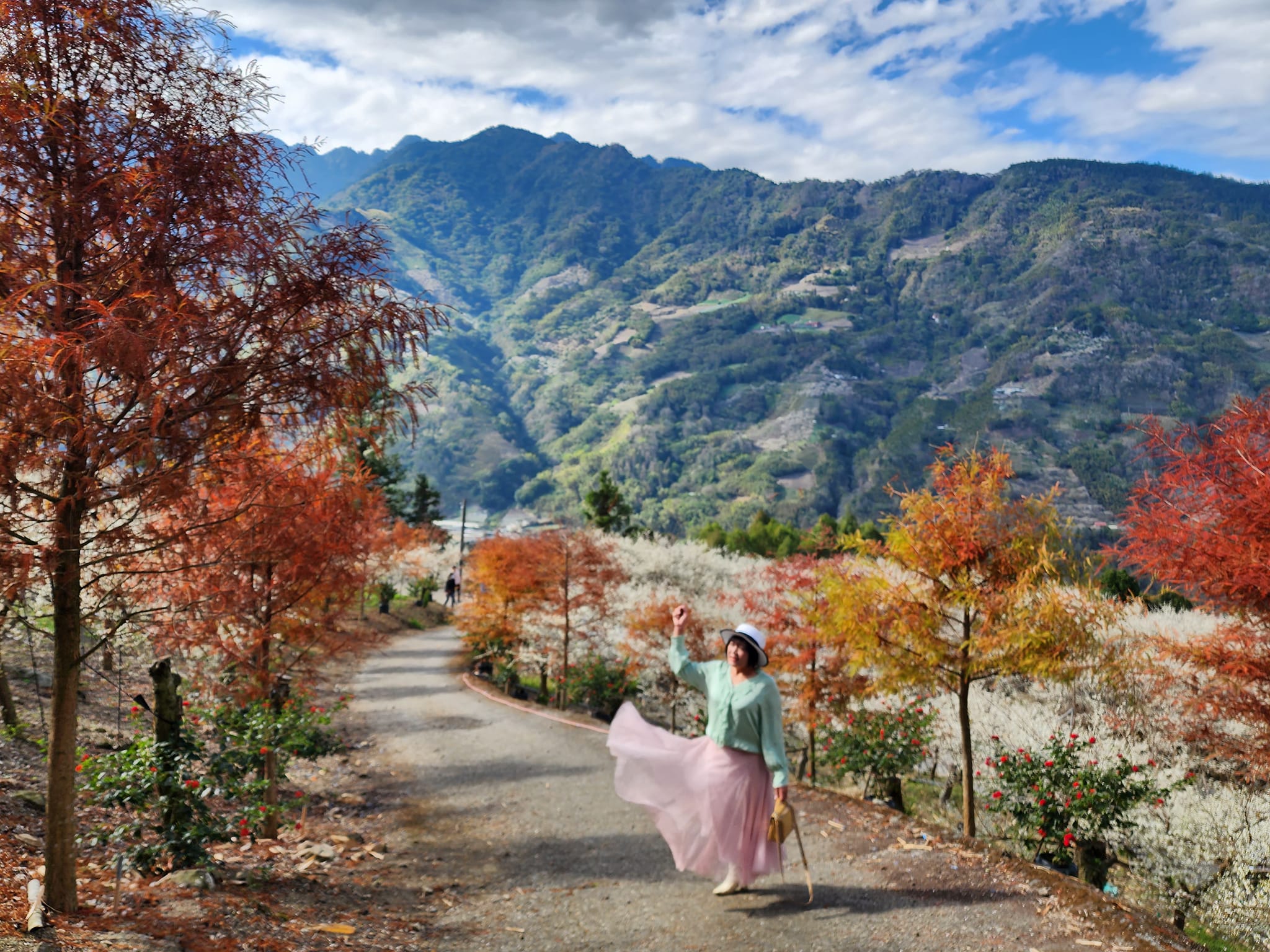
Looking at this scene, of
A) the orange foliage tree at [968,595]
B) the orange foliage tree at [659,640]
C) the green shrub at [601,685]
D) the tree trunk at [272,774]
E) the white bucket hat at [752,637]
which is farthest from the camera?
the green shrub at [601,685]

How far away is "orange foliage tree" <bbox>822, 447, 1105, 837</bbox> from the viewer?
6.95m

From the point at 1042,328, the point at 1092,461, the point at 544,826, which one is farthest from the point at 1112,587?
the point at 1042,328

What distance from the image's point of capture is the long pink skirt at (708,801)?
4.60 meters

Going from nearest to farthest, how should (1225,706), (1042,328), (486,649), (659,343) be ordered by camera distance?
(1225,706), (486,649), (1042,328), (659,343)

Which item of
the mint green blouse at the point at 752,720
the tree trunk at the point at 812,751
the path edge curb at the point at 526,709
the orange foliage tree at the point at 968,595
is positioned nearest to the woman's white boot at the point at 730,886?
Result: the mint green blouse at the point at 752,720

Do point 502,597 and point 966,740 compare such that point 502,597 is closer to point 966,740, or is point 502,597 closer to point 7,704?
point 7,704

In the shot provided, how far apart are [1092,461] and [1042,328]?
6185cm

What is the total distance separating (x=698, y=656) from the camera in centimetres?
1434

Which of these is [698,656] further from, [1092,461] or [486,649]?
[1092,461]

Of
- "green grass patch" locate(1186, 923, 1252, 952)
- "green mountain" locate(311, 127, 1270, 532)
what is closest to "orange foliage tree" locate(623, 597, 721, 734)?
"green grass patch" locate(1186, 923, 1252, 952)

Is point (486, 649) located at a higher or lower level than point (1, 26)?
lower

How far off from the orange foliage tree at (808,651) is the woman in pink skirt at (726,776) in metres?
5.10

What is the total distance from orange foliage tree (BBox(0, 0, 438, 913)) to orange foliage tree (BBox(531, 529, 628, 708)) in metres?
11.9

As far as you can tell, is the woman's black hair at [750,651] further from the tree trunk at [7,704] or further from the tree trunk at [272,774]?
the tree trunk at [7,704]
